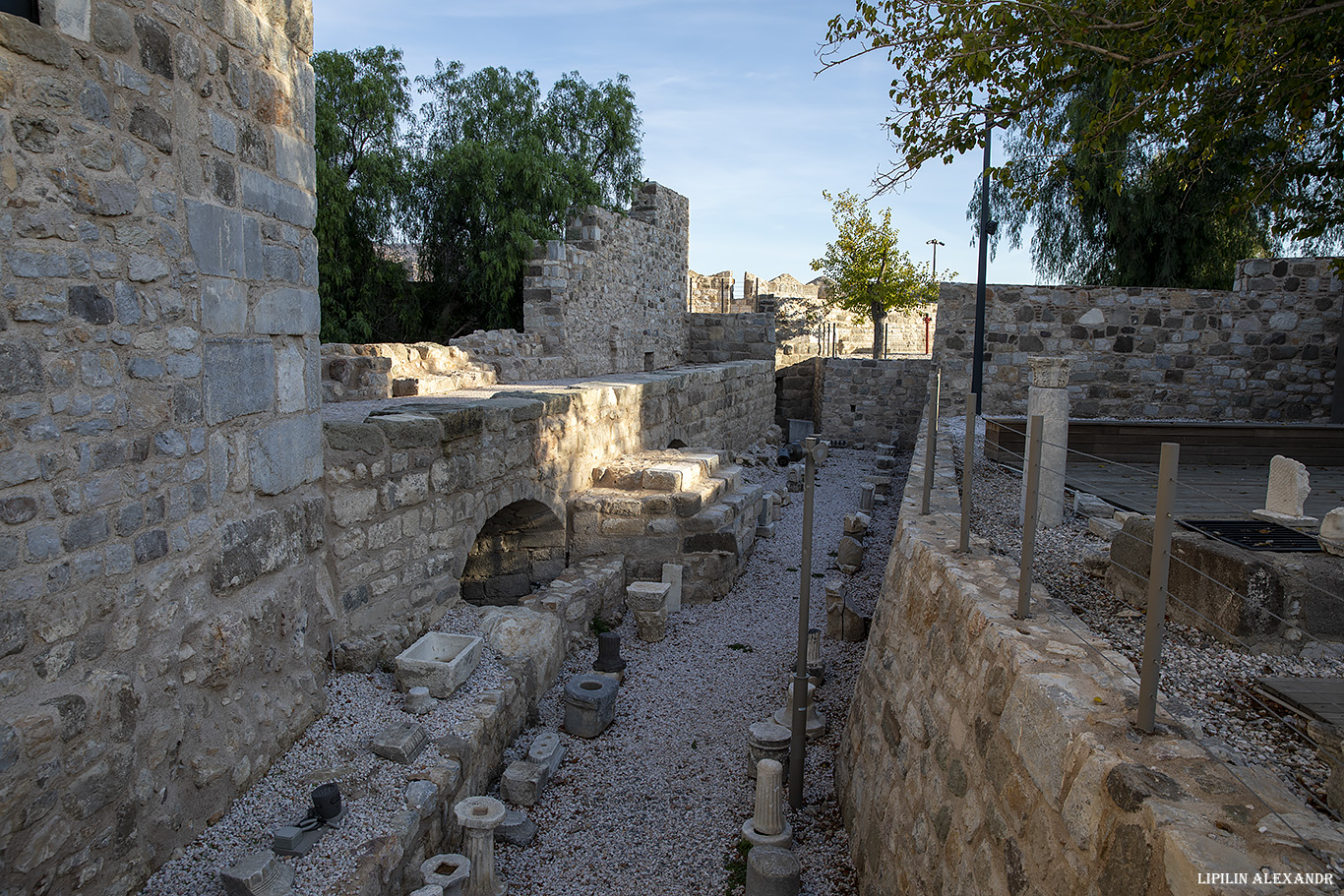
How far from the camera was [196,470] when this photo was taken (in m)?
3.48

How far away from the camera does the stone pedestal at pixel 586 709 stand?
5.79m

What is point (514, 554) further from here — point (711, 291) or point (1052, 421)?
point (711, 291)

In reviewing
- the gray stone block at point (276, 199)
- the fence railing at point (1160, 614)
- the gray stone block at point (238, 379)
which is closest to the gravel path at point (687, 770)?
the fence railing at point (1160, 614)

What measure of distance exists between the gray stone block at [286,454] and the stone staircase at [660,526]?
388 centimetres

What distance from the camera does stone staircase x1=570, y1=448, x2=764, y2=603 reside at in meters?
8.22

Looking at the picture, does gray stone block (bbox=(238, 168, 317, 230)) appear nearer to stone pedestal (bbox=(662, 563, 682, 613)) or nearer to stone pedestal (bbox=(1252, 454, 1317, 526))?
stone pedestal (bbox=(662, 563, 682, 613))

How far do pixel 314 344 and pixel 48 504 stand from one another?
1.84m

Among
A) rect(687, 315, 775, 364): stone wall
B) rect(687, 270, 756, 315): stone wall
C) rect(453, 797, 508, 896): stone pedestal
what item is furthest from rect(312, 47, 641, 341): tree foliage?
rect(687, 270, 756, 315): stone wall

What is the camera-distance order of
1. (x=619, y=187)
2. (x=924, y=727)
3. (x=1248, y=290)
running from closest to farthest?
(x=924, y=727)
(x=1248, y=290)
(x=619, y=187)

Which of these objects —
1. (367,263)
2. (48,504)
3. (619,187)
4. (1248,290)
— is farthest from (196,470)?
(619,187)

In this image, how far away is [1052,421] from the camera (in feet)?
17.8

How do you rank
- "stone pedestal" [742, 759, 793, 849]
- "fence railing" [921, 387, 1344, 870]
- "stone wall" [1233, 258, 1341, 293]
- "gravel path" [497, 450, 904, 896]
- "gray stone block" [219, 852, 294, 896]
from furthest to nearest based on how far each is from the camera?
"stone wall" [1233, 258, 1341, 293]
"stone pedestal" [742, 759, 793, 849]
"gravel path" [497, 450, 904, 896]
"gray stone block" [219, 852, 294, 896]
"fence railing" [921, 387, 1344, 870]

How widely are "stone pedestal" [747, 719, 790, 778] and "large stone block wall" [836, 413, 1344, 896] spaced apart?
0.51 meters

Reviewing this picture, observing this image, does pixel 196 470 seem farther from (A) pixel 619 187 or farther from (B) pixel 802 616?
(A) pixel 619 187
